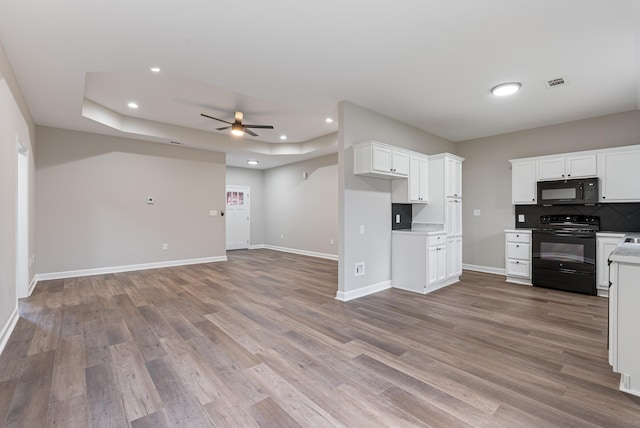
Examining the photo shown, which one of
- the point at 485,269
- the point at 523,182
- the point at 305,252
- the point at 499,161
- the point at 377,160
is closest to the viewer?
the point at 377,160

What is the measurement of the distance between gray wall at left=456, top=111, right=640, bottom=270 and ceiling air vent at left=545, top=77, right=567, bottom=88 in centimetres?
190

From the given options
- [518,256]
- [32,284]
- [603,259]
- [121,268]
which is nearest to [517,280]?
[518,256]

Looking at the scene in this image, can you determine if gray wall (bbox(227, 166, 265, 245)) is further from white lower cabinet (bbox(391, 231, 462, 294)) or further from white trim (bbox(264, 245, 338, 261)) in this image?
white lower cabinet (bbox(391, 231, 462, 294))

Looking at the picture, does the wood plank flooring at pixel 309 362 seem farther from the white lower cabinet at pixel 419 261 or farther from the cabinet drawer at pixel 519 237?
the cabinet drawer at pixel 519 237

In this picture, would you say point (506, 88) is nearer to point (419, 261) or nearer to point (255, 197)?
point (419, 261)

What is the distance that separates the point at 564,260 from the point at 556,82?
259 centimetres

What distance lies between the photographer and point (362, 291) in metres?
4.20

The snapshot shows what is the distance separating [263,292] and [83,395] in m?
2.53

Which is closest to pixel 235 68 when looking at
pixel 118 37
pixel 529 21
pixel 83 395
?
pixel 118 37

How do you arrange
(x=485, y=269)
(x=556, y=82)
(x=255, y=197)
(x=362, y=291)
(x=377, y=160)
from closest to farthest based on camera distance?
(x=556, y=82) < (x=377, y=160) < (x=362, y=291) < (x=485, y=269) < (x=255, y=197)

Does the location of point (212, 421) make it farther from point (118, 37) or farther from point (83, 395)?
point (118, 37)

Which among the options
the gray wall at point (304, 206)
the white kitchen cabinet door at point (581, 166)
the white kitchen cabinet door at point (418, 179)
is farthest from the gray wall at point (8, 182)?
the white kitchen cabinet door at point (581, 166)

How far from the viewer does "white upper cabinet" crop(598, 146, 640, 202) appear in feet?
13.6

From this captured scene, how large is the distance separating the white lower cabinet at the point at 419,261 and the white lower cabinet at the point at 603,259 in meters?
1.90
